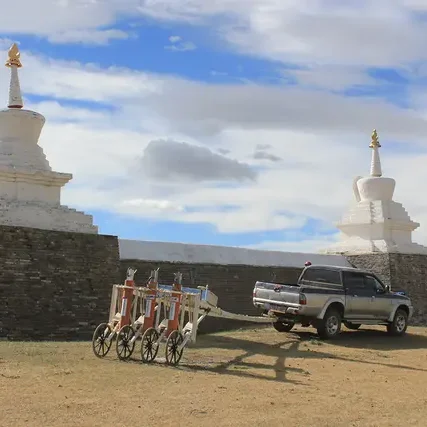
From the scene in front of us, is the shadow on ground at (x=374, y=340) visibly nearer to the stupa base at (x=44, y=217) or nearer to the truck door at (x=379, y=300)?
the truck door at (x=379, y=300)

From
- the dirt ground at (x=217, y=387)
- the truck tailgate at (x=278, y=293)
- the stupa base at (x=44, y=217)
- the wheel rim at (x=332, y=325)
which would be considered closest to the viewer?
the dirt ground at (x=217, y=387)

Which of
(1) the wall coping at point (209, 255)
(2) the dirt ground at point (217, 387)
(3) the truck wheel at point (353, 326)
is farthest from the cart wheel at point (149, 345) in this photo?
(3) the truck wheel at point (353, 326)

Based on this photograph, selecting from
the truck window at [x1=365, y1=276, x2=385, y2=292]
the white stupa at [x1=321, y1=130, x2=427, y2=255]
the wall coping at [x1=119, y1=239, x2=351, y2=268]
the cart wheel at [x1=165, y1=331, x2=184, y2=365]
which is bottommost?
the cart wheel at [x1=165, y1=331, x2=184, y2=365]

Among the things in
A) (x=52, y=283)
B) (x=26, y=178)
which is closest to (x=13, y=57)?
(x=26, y=178)

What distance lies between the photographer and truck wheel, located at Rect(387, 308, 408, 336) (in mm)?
16375

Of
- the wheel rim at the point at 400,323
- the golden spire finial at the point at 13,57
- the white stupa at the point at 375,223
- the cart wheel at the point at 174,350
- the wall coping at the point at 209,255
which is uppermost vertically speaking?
the golden spire finial at the point at 13,57

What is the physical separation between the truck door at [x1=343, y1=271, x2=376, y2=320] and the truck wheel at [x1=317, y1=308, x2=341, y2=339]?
0.32 meters

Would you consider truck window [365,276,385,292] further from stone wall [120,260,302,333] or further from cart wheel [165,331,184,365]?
cart wheel [165,331,184,365]

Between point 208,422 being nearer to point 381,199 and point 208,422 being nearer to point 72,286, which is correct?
point 72,286

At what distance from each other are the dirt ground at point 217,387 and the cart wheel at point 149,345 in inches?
6.7

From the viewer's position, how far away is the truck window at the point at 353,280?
51.3ft

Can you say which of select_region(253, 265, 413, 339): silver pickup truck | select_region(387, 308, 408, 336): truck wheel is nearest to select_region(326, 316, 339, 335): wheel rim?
select_region(253, 265, 413, 339): silver pickup truck

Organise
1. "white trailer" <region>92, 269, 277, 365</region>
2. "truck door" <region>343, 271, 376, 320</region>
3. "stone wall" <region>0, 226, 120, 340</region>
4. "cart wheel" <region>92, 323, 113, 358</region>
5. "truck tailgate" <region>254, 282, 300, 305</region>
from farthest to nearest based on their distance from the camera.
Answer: "truck door" <region>343, 271, 376, 320</region> → "truck tailgate" <region>254, 282, 300, 305</region> → "stone wall" <region>0, 226, 120, 340</region> → "cart wheel" <region>92, 323, 113, 358</region> → "white trailer" <region>92, 269, 277, 365</region>

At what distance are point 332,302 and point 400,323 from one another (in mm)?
2554
